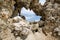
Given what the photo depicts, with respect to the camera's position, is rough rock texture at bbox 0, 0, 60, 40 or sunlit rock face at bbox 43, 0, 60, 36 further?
sunlit rock face at bbox 43, 0, 60, 36

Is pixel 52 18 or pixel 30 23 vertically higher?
pixel 52 18

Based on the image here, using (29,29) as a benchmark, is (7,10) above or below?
above

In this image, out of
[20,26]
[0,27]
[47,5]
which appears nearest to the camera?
[0,27]

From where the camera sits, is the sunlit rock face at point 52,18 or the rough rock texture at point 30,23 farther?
the sunlit rock face at point 52,18

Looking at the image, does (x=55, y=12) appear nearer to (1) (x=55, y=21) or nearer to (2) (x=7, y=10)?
(1) (x=55, y=21)

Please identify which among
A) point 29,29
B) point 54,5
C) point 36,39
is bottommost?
point 36,39

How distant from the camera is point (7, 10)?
4.48 metres

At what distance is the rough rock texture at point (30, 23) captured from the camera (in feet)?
14.2

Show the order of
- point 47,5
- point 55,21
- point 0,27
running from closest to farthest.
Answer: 1. point 0,27
2. point 55,21
3. point 47,5

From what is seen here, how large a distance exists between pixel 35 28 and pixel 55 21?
0.58 meters

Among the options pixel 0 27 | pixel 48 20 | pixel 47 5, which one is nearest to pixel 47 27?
pixel 48 20

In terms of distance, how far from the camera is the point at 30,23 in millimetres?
5141

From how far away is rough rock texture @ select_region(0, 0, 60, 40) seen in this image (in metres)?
4.33

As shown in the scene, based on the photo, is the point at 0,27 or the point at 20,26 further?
the point at 20,26
